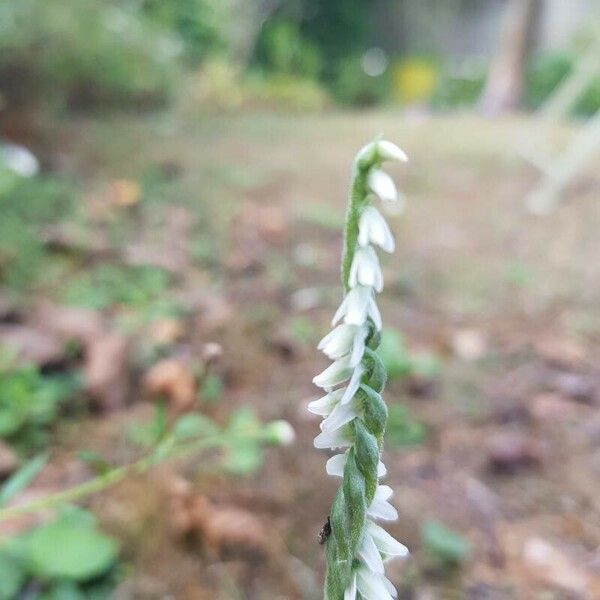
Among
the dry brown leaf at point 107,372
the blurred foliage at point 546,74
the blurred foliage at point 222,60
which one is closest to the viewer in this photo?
the dry brown leaf at point 107,372

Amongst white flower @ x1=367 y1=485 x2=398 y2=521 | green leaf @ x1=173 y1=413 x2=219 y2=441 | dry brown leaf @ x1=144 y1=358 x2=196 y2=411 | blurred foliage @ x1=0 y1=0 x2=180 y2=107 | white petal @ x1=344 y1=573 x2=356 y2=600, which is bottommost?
white petal @ x1=344 y1=573 x2=356 y2=600

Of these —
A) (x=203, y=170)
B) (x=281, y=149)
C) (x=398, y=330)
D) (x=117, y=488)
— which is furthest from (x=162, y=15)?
(x=117, y=488)

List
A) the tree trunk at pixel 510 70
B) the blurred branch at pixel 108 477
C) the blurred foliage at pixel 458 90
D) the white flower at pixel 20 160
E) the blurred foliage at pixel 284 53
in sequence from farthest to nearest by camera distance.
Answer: the blurred foliage at pixel 458 90, the blurred foliage at pixel 284 53, the tree trunk at pixel 510 70, the white flower at pixel 20 160, the blurred branch at pixel 108 477

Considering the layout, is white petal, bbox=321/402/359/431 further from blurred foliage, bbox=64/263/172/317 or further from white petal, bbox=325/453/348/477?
blurred foliage, bbox=64/263/172/317

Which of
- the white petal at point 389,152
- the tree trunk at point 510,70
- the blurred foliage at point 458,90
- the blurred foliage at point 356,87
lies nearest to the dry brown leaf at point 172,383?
the white petal at point 389,152

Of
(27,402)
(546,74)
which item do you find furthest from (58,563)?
(546,74)

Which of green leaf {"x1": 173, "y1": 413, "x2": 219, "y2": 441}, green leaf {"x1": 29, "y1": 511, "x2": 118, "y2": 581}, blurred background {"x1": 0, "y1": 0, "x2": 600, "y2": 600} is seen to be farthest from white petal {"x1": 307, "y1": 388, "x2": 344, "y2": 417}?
green leaf {"x1": 29, "y1": 511, "x2": 118, "y2": 581}

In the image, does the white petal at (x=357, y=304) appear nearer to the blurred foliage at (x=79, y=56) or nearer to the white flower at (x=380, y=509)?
the white flower at (x=380, y=509)

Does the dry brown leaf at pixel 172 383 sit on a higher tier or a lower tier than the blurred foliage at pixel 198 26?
lower

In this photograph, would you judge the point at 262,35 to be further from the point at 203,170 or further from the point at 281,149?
the point at 203,170
